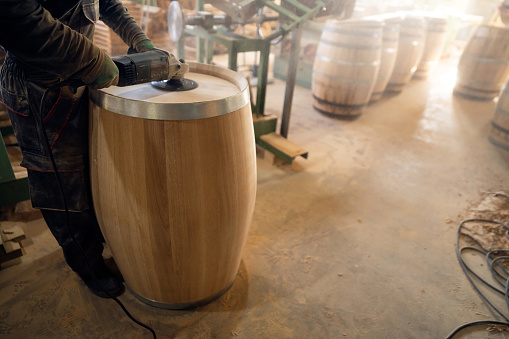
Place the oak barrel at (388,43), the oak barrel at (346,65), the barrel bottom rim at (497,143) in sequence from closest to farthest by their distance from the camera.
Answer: the oak barrel at (346,65)
the barrel bottom rim at (497,143)
the oak barrel at (388,43)

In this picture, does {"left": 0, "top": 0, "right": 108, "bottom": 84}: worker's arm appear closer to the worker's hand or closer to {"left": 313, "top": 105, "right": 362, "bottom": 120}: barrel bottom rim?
the worker's hand

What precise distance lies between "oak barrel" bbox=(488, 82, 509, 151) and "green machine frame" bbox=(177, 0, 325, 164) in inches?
99.6

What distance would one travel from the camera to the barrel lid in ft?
3.70

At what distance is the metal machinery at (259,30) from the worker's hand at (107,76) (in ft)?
5.82

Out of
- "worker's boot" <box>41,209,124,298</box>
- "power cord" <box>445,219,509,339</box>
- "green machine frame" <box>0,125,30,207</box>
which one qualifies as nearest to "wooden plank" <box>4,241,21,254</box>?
"green machine frame" <box>0,125,30,207</box>

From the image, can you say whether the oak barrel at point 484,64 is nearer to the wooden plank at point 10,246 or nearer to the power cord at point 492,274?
the power cord at point 492,274

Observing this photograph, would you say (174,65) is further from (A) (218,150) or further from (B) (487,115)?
(B) (487,115)

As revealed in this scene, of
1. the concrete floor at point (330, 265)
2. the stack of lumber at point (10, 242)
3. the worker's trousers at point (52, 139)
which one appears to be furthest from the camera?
the stack of lumber at point (10, 242)

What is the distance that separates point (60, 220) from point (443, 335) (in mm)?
2000

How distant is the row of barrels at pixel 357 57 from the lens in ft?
12.5

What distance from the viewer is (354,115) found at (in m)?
4.44

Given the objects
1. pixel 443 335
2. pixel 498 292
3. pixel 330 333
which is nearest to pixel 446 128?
pixel 498 292

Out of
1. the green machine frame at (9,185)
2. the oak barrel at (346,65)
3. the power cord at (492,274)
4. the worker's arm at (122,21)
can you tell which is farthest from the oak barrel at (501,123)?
the green machine frame at (9,185)

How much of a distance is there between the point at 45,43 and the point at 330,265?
1853mm
